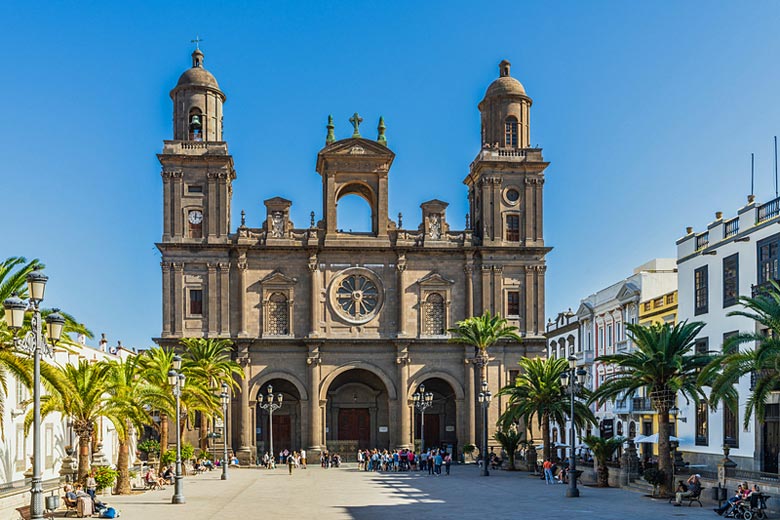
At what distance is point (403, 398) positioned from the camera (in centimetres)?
6594

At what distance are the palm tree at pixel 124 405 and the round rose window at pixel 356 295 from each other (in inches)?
993

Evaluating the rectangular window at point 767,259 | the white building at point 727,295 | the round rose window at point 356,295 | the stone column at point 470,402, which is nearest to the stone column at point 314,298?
the round rose window at point 356,295

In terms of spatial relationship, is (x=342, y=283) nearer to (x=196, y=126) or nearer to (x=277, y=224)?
(x=277, y=224)

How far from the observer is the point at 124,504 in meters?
35.1

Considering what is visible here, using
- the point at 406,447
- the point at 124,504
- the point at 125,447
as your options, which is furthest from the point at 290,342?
the point at 124,504

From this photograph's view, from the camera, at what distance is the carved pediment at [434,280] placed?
67.0 m

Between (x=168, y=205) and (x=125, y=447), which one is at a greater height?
(x=168, y=205)

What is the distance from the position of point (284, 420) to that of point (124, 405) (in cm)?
3187

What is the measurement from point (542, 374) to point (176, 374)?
23942mm

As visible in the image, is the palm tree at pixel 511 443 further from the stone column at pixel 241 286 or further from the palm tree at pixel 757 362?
the palm tree at pixel 757 362

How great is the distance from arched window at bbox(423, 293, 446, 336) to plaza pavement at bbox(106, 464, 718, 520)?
→ 673 inches

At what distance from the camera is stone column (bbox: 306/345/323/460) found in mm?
64938

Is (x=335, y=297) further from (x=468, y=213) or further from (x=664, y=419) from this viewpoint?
(x=664, y=419)

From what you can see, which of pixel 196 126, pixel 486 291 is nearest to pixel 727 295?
pixel 486 291
